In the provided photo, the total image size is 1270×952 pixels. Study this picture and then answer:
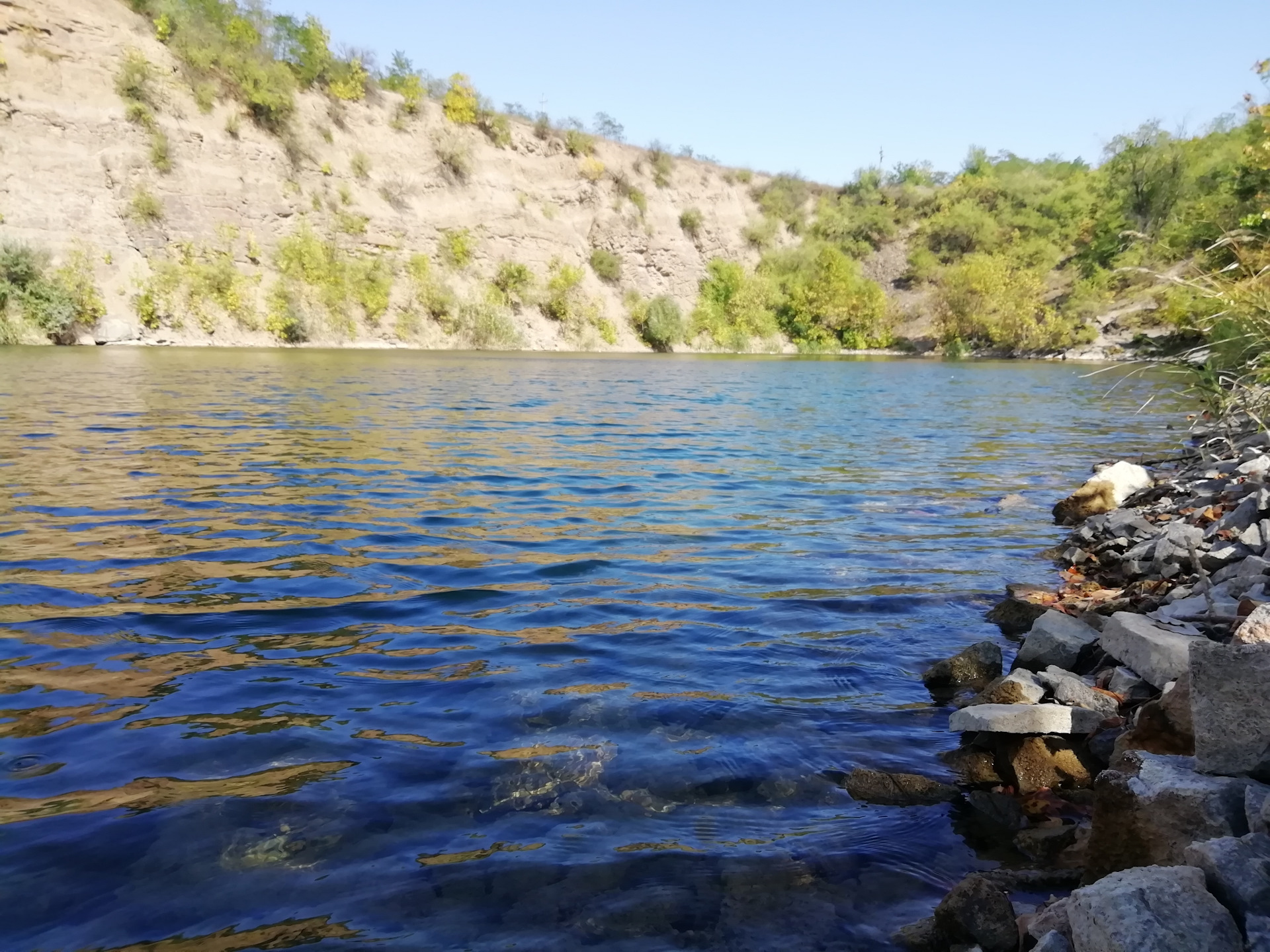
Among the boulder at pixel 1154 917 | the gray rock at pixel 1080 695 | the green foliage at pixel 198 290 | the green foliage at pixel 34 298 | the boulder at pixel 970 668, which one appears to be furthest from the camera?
the green foliage at pixel 198 290

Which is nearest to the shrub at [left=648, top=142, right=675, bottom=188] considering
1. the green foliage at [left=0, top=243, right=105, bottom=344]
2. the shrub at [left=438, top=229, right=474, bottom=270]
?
the shrub at [left=438, top=229, right=474, bottom=270]

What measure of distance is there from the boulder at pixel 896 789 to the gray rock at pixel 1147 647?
3.64ft

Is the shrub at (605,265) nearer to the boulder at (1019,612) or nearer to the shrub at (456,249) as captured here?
the shrub at (456,249)

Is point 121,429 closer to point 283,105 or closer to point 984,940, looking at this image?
point 984,940

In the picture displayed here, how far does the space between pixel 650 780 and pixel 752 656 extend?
1568 millimetres

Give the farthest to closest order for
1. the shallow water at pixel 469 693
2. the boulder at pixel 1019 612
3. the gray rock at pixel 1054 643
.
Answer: the boulder at pixel 1019 612 < the gray rock at pixel 1054 643 < the shallow water at pixel 469 693

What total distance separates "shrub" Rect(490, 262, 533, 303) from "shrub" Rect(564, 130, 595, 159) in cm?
1359

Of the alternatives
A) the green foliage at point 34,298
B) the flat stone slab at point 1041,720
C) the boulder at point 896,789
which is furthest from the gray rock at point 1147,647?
the green foliage at point 34,298

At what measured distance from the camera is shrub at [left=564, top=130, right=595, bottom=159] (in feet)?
197

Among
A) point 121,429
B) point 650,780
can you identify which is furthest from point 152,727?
point 121,429

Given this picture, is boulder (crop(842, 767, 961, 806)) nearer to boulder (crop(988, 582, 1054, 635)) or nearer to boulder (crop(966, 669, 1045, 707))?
boulder (crop(966, 669, 1045, 707))

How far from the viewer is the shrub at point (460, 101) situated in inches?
2156

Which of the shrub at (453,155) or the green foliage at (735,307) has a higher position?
the shrub at (453,155)

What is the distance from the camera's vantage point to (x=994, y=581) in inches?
263
